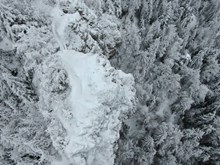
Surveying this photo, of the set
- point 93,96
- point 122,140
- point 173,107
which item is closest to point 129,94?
point 93,96

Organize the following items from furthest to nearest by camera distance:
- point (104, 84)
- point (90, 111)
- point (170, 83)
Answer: point (170, 83), point (104, 84), point (90, 111)

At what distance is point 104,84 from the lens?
15.3 feet

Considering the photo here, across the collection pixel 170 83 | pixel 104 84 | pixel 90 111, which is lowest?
pixel 90 111

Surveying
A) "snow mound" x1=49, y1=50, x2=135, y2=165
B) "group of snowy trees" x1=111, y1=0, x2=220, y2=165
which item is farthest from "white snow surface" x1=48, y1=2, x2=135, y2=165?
"group of snowy trees" x1=111, y1=0, x2=220, y2=165

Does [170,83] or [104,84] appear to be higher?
[170,83]

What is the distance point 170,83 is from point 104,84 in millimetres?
4675

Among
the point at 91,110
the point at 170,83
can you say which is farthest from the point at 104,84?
the point at 170,83

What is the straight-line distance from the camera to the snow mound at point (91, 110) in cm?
433

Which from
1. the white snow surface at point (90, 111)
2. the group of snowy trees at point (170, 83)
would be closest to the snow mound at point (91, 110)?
the white snow surface at point (90, 111)

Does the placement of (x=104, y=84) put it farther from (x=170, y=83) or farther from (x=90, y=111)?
(x=170, y=83)

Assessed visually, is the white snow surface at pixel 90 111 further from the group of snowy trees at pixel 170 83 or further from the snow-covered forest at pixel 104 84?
the group of snowy trees at pixel 170 83

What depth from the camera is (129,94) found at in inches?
202

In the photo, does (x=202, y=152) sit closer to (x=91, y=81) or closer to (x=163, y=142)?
(x=163, y=142)

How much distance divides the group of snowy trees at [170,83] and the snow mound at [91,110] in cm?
222
